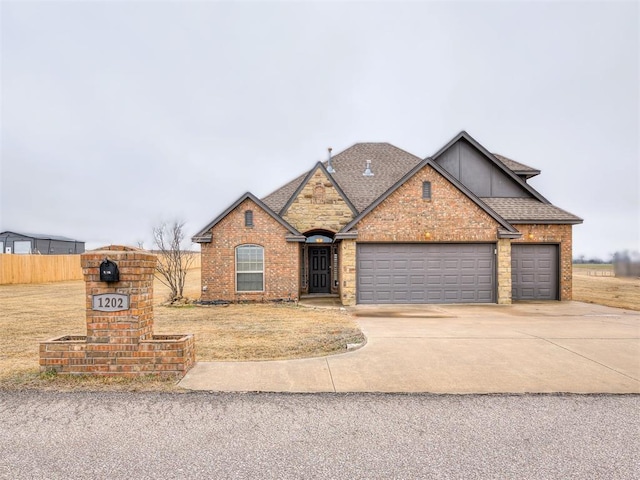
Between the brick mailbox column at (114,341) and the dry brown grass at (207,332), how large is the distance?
0.18 meters

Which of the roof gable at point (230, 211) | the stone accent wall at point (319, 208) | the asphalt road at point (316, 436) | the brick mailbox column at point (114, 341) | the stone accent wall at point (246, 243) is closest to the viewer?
the asphalt road at point (316, 436)

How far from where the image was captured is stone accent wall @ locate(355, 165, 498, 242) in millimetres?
14617

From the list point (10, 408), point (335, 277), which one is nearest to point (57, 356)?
point (10, 408)

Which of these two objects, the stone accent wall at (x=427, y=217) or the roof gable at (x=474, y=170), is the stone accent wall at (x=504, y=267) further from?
the roof gable at (x=474, y=170)

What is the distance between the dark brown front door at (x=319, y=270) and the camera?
62.1ft

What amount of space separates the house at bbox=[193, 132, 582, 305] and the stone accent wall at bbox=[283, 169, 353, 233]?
0.04 meters

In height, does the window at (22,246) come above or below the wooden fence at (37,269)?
above

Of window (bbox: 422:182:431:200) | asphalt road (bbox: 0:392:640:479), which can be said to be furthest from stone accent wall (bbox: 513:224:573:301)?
asphalt road (bbox: 0:392:640:479)

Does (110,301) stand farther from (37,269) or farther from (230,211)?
(37,269)

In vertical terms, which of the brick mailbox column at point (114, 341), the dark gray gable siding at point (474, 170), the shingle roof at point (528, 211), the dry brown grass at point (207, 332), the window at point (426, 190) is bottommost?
the dry brown grass at point (207, 332)

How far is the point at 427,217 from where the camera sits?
14633mm

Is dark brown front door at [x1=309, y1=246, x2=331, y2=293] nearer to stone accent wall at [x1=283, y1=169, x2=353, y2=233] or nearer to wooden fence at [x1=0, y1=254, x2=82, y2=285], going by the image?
stone accent wall at [x1=283, y1=169, x2=353, y2=233]

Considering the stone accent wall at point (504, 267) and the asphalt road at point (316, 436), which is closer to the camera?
the asphalt road at point (316, 436)

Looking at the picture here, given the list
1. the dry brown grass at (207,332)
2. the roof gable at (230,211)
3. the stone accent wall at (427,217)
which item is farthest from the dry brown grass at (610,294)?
the roof gable at (230,211)
